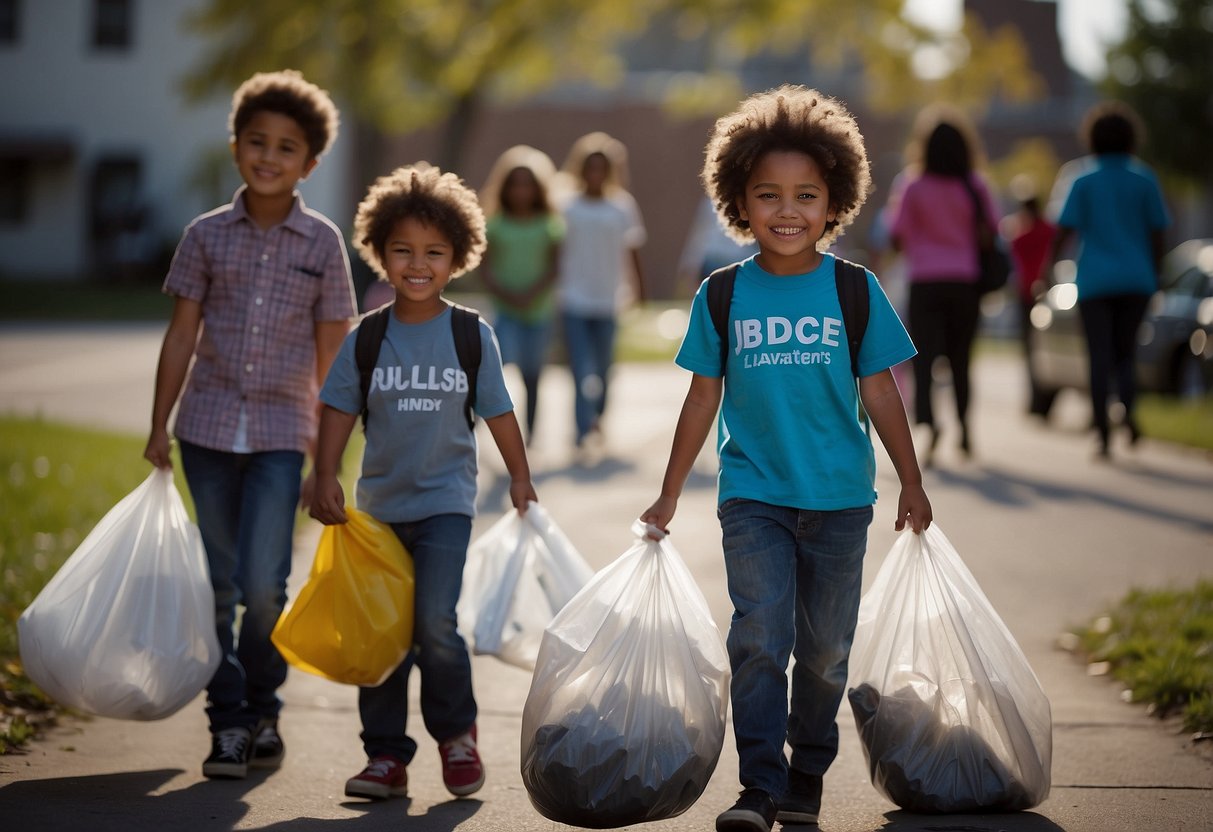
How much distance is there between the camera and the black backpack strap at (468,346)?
4.61 metres

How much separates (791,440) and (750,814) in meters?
0.87

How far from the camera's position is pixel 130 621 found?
4.69m

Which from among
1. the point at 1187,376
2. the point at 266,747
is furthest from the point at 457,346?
the point at 1187,376

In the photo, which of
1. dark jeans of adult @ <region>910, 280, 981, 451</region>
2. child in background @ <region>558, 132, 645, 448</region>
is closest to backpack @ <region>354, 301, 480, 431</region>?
dark jeans of adult @ <region>910, 280, 981, 451</region>

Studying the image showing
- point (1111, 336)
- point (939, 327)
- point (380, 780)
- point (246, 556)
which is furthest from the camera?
point (1111, 336)

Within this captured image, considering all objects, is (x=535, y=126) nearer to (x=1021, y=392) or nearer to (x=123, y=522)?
(x=1021, y=392)

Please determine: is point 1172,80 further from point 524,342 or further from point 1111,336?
point 524,342

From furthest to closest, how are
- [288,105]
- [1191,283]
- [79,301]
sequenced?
[79,301], [1191,283], [288,105]

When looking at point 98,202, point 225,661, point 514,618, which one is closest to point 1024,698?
point 514,618

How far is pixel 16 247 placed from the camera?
37688mm

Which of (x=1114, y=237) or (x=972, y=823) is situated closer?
(x=972, y=823)

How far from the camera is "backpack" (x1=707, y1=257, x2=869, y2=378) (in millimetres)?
4215

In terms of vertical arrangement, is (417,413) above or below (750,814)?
above

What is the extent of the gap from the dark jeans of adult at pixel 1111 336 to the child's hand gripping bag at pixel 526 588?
6.78m
